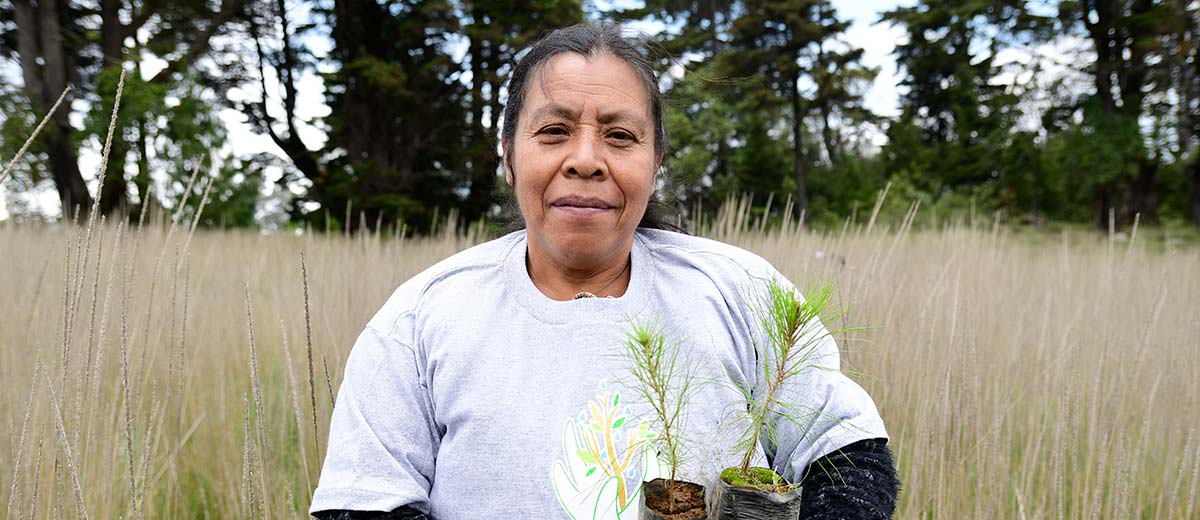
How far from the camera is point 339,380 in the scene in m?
2.26

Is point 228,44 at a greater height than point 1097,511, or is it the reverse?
point 228,44

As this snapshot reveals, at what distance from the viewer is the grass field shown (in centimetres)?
131

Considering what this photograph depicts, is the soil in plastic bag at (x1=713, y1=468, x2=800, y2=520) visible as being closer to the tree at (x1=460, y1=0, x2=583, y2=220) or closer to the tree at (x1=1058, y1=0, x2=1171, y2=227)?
the tree at (x1=460, y1=0, x2=583, y2=220)

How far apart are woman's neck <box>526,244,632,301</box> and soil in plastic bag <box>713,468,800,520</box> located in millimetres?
671

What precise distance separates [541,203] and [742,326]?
0.38 meters

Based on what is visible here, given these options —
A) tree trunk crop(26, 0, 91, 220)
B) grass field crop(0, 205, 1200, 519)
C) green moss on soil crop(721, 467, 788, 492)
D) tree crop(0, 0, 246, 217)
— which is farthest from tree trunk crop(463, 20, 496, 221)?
green moss on soil crop(721, 467, 788, 492)

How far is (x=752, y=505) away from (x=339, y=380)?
6.74ft

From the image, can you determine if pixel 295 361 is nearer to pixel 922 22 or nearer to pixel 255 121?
pixel 255 121

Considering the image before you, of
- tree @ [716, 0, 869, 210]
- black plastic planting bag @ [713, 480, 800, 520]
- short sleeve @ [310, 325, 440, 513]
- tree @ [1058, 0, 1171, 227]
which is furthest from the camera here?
tree @ [716, 0, 869, 210]

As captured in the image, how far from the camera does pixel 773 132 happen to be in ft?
57.1

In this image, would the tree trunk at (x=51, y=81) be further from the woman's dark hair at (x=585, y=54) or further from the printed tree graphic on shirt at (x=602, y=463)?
the printed tree graphic on shirt at (x=602, y=463)

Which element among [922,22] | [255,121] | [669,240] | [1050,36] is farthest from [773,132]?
[669,240]

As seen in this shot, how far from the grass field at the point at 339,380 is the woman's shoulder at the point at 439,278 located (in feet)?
0.43

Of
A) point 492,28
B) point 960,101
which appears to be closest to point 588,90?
point 492,28
